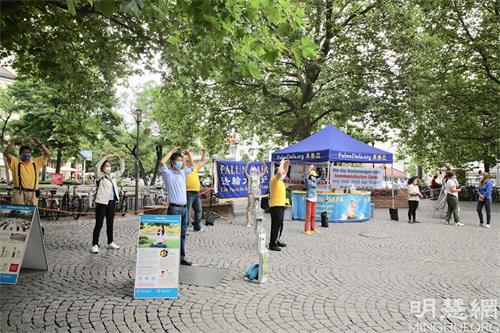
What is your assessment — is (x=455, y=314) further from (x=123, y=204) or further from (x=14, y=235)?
(x=123, y=204)

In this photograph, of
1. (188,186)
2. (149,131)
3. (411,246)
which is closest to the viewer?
(411,246)

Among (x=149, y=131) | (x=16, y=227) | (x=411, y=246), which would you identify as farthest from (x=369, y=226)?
(x=149, y=131)

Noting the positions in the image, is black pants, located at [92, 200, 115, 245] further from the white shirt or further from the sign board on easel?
the white shirt

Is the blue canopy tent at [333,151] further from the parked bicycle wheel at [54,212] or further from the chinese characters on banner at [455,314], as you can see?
the parked bicycle wheel at [54,212]

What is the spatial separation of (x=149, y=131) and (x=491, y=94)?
28.9 m

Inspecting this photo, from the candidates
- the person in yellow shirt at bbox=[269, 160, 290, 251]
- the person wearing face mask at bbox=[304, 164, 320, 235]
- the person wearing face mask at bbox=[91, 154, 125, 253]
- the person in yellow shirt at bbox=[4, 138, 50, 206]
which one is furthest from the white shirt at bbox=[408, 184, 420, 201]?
the person in yellow shirt at bbox=[4, 138, 50, 206]

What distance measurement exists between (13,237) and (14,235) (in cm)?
3

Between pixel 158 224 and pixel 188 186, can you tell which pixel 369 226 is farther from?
pixel 158 224

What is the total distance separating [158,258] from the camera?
4895 millimetres

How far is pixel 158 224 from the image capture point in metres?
Answer: 4.96

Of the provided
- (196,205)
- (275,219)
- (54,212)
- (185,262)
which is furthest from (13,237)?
(54,212)

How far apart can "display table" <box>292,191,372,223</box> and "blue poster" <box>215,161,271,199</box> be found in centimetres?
196

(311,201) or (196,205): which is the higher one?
(311,201)

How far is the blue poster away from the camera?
13.4 meters
